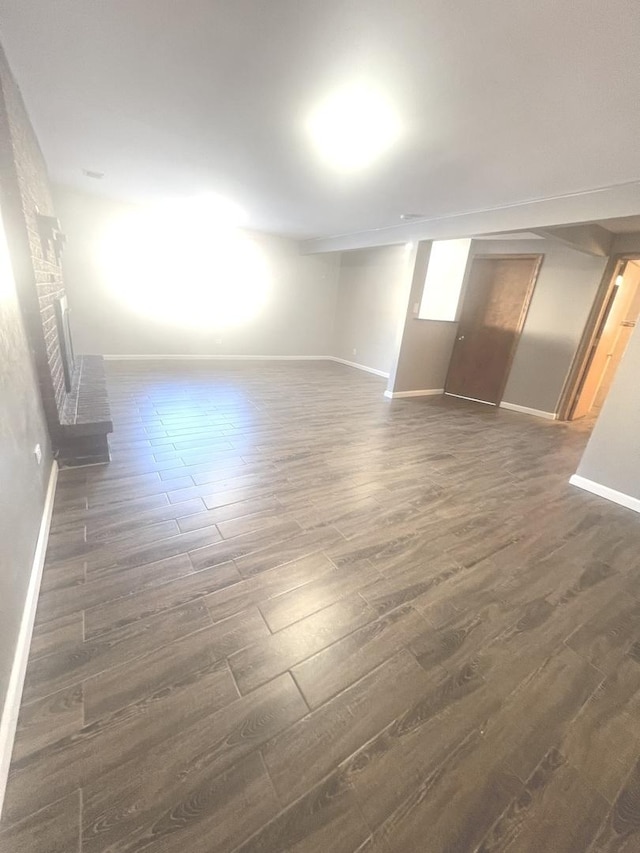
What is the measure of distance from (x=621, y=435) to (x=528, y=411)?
259 cm

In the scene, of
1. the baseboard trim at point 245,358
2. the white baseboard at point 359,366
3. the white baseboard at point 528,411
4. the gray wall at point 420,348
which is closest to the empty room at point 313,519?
the gray wall at point 420,348

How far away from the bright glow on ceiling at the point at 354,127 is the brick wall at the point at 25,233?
1.67 metres

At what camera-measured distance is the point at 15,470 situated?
Result: 1.43m

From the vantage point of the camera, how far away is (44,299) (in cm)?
241

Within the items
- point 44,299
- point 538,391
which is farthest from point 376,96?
point 538,391

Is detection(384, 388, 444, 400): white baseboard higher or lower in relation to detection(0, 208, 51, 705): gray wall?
lower

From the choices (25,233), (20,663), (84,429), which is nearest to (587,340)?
(84,429)

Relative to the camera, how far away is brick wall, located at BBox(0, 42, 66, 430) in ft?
6.00

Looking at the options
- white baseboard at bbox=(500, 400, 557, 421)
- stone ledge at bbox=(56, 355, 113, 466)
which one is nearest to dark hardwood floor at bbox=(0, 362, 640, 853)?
stone ledge at bbox=(56, 355, 113, 466)

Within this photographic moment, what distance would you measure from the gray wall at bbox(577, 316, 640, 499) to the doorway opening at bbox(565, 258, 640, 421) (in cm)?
227

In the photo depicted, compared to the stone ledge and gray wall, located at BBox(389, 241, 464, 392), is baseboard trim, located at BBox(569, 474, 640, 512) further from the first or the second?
the stone ledge

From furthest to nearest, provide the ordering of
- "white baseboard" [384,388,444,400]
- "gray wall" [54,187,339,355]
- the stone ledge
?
"white baseboard" [384,388,444,400], "gray wall" [54,187,339,355], the stone ledge

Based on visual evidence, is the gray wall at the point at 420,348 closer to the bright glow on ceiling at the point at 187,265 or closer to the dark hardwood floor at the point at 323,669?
the bright glow on ceiling at the point at 187,265

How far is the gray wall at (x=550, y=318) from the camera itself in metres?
4.61
